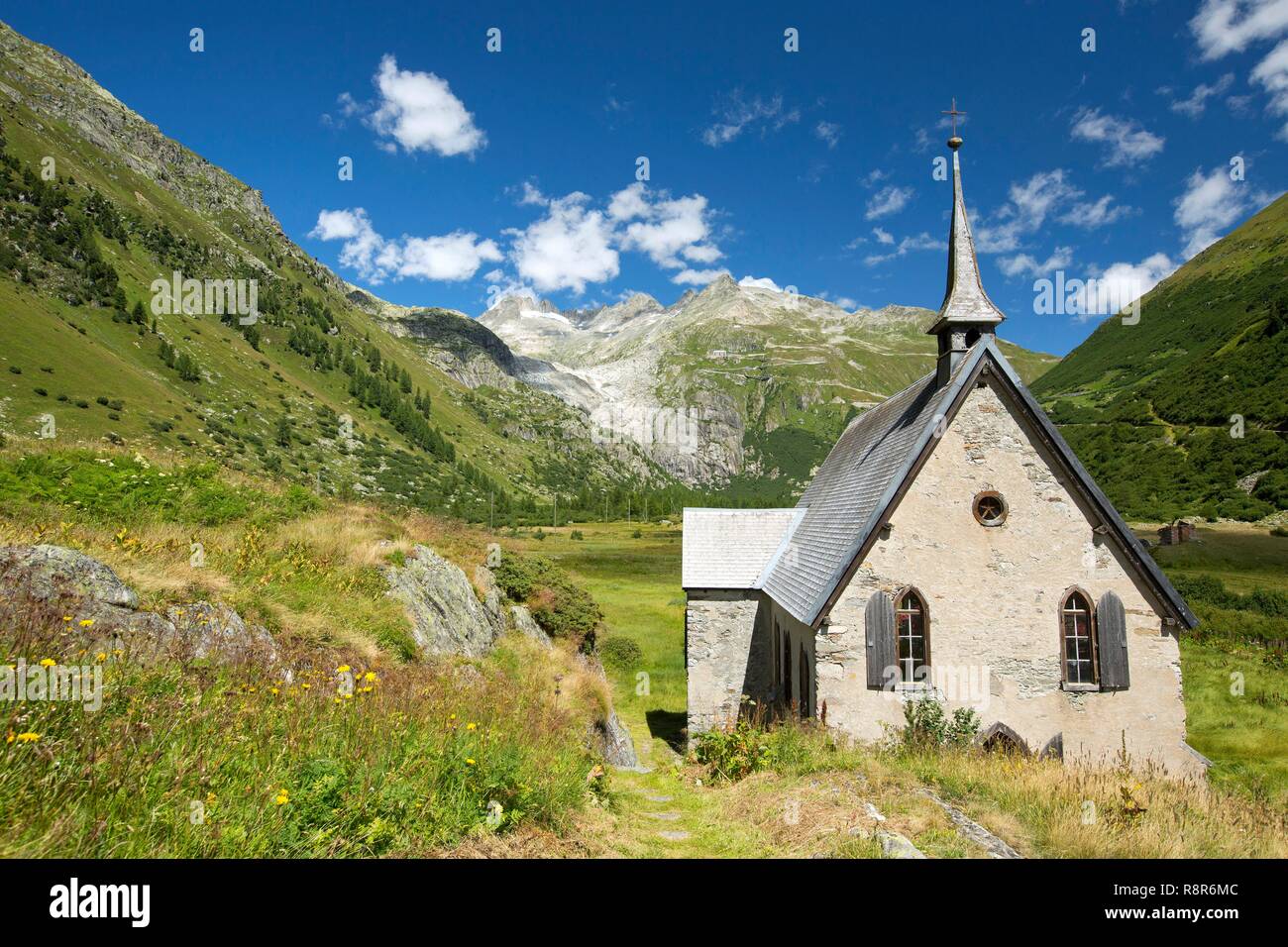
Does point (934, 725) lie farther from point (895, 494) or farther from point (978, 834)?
point (978, 834)

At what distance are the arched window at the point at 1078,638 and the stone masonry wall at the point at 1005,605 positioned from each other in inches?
9.7

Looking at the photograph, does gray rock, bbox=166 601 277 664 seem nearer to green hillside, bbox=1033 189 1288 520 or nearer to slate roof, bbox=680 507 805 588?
slate roof, bbox=680 507 805 588

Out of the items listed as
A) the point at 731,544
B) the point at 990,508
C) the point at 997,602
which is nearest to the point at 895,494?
the point at 990,508

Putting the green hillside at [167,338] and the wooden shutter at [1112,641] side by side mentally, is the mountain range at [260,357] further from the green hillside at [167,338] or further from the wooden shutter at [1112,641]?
the wooden shutter at [1112,641]

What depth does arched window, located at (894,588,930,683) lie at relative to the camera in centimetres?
1608

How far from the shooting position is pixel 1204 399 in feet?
399

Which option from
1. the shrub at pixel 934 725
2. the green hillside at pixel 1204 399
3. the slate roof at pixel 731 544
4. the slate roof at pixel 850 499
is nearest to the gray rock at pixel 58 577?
the slate roof at pixel 850 499

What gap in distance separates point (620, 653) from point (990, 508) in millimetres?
28502

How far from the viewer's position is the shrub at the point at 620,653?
132ft

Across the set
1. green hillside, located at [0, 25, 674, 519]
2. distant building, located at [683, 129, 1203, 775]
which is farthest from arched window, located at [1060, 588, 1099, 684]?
green hillside, located at [0, 25, 674, 519]

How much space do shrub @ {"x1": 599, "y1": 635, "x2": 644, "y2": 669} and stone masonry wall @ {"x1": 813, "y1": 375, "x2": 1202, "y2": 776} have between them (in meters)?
25.8
